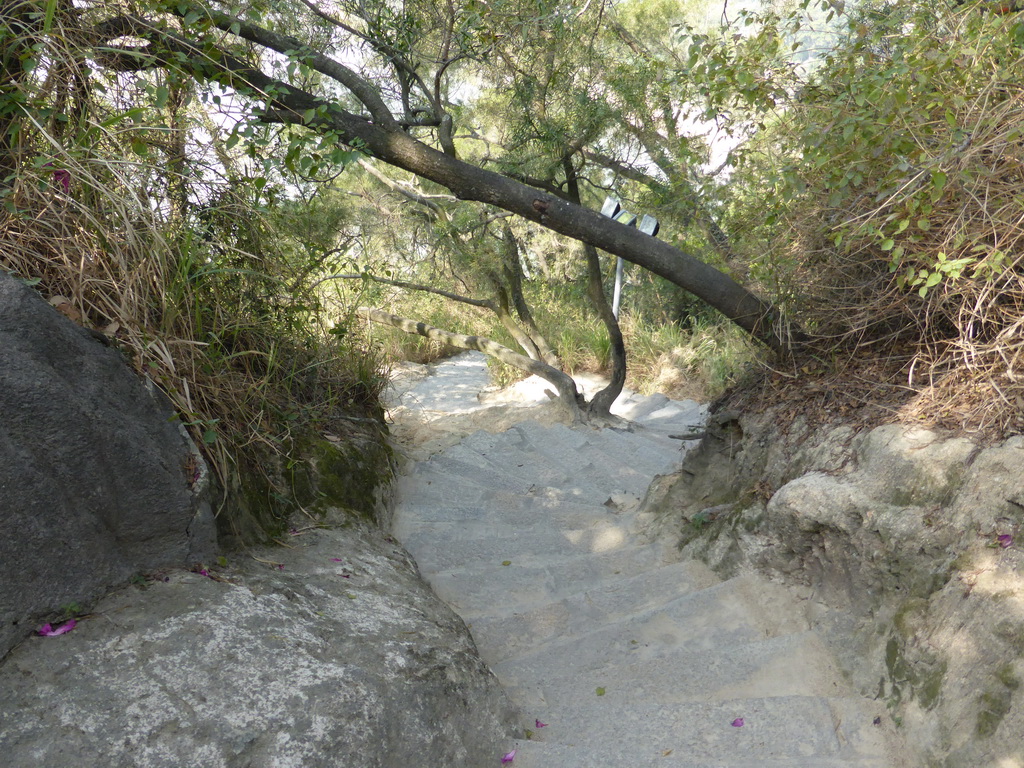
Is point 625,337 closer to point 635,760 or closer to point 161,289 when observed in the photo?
point 161,289

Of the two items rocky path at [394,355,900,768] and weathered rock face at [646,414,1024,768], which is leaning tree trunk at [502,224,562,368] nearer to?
rocky path at [394,355,900,768]

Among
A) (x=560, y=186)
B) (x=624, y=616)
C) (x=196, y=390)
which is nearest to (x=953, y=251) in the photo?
(x=624, y=616)

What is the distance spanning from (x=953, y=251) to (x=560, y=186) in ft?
14.9

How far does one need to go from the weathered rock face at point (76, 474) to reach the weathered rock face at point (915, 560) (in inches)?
87.2

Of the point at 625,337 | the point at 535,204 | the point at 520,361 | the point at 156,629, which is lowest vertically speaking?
the point at 156,629

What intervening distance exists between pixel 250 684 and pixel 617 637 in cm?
153

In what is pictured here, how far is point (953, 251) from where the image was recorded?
2.51 meters

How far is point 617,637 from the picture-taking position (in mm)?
2920

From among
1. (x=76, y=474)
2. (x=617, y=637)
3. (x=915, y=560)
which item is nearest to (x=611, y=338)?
(x=617, y=637)

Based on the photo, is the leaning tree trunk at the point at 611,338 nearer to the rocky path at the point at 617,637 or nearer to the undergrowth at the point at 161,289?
the rocky path at the point at 617,637

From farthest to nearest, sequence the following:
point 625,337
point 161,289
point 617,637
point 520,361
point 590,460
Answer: point 625,337
point 520,361
point 590,460
point 617,637
point 161,289

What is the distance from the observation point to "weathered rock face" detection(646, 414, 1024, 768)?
2.01 metres

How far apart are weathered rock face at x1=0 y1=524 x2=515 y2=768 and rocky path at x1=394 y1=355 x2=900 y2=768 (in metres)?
0.31

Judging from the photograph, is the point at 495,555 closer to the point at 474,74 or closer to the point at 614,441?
the point at 614,441
